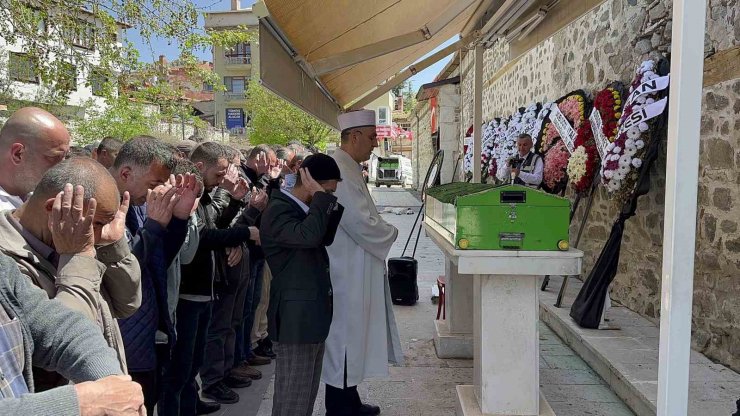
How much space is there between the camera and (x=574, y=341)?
462 centimetres

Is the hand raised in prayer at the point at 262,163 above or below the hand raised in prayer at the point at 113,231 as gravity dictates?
above

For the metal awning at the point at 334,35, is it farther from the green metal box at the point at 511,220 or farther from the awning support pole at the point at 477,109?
the green metal box at the point at 511,220

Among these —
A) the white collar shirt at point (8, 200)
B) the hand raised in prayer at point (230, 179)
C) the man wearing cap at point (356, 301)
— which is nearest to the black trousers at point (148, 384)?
the white collar shirt at point (8, 200)

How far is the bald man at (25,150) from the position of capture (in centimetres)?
220

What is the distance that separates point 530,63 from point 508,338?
6.94 m

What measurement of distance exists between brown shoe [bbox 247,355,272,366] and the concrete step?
2655 mm

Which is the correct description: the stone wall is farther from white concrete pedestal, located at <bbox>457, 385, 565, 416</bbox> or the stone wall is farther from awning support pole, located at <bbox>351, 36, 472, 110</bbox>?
awning support pole, located at <bbox>351, 36, 472, 110</bbox>

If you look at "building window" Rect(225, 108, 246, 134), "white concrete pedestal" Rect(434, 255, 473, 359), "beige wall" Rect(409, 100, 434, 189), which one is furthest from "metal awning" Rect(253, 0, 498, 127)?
"building window" Rect(225, 108, 246, 134)

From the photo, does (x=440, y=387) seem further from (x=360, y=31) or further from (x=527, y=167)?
(x=527, y=167)

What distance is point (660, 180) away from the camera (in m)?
4.62

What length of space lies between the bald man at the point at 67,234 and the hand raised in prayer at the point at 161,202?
0.62 metres

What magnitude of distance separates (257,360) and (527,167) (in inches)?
152

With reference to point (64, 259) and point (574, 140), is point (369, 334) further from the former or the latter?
point (574, 140)

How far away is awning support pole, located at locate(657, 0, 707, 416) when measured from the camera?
152 cm
